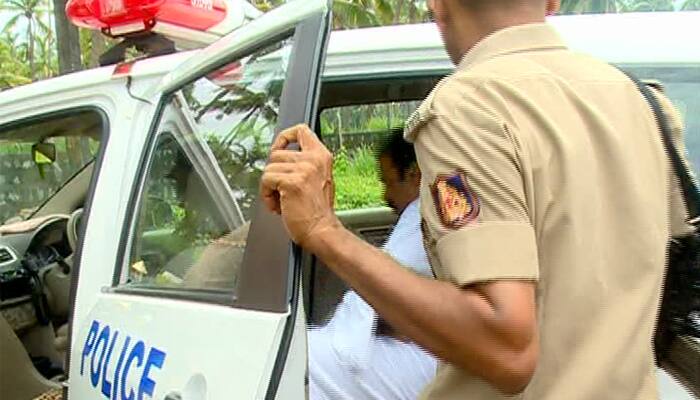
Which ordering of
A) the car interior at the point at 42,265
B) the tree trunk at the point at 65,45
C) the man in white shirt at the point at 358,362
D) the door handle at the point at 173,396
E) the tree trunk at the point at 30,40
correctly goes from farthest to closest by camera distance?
the tree trunk at the point at 30,40 < the tree trunk at the point at 65,45 < the car interior at the point at 42,265 < the man in white shirt at the point at 358,362 < the door handle at the point at 173,396

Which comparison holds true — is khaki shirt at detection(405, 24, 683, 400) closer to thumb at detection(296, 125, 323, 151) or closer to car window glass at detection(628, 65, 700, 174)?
thumb at detection(296, 125, 323, 151)

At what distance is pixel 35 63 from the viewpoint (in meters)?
19.6

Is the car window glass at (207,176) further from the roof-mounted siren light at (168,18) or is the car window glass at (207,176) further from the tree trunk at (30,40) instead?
the tree trunk at (30,40)

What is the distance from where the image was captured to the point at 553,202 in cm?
Answer: 112

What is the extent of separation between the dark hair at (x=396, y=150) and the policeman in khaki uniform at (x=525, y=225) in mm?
1023

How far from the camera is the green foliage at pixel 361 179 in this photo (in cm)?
227

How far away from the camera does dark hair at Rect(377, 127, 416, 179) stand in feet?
7.54

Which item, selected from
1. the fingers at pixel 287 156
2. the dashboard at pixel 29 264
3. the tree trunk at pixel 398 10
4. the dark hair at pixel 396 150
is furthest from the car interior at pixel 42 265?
the tree trunk at pixel 398 10

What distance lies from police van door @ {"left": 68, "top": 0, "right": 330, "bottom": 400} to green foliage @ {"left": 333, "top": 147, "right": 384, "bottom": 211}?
1.13 feet

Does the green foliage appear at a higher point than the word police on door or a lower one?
higher

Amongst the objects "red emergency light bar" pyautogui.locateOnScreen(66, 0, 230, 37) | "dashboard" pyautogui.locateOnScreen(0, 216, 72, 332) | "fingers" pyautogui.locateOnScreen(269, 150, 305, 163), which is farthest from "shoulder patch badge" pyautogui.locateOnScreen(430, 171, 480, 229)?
"dashboard" pyautogui.locateOnScreen(0, 216, 72, 332)

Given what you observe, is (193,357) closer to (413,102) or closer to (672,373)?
(672,373)

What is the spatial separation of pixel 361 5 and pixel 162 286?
10567 millimetres

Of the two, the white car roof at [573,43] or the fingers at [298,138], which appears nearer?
the fingers at [298,138]
